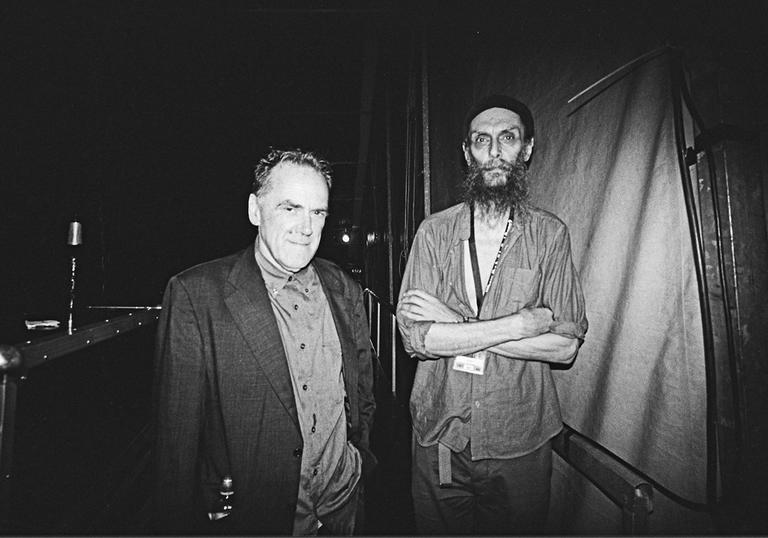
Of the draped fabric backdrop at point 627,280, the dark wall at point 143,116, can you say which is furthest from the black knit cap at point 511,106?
the dark wall at point 143,116

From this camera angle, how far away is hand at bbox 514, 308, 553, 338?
1.62 meters

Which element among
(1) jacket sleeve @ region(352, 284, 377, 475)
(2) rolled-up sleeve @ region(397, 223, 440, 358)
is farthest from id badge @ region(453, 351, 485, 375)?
(1) jacket sleeve @ region(352, 284, 377, 475)

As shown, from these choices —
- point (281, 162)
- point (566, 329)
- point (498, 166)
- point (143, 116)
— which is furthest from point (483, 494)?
point (143, 116)

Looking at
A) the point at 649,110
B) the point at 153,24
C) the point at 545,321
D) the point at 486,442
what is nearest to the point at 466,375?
the point at 486,442

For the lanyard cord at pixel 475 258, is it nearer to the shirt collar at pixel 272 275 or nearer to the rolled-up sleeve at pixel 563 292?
the rolled-up sleeve at pixel 563 292

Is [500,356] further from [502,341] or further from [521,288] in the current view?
[521,288]

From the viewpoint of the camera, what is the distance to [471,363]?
1717 millimetres

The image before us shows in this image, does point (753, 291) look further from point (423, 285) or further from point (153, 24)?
point (153, 24)

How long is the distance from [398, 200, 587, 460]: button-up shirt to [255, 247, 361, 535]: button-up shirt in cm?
34

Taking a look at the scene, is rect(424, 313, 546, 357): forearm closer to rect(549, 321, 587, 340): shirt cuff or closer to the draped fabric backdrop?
rect(549, 321, 587, 340): shirt cuff

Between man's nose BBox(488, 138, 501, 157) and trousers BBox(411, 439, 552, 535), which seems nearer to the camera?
trousers BBox(411, 439, 552, 535)

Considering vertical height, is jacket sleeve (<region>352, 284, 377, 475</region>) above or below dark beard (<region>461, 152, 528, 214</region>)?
below

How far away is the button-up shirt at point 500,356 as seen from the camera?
1665 millimetres

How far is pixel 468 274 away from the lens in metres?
1.86
